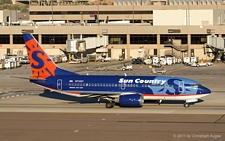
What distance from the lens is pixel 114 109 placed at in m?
65.2

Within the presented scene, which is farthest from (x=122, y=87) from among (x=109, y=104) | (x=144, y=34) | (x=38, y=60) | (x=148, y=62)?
(x=144, y=34)

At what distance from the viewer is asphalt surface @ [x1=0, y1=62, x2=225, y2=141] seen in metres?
49.2

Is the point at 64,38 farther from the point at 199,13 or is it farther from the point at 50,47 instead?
the point at 199,13

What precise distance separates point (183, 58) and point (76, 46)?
29.9 metres

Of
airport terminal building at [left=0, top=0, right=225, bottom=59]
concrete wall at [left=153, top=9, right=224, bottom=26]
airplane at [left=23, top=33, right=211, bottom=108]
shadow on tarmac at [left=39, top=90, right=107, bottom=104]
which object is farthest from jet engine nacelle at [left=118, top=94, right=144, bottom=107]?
concrete wall at [left=153, top=9, right=224, bottom=26]

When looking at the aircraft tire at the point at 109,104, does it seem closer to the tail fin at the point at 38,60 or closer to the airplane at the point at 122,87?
the airplane at the point at 122,87

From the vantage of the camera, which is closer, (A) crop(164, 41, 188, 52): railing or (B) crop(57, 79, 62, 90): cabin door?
(B) crop(57, 79, 62, 90): cabin door

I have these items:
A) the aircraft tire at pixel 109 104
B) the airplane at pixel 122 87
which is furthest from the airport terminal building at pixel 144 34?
the aircraft tire at pixel 109 104

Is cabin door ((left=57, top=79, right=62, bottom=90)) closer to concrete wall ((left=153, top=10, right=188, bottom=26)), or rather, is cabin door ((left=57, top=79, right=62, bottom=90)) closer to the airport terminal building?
the airport terminal building

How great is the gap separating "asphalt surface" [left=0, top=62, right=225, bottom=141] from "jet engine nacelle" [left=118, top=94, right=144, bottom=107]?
662mm

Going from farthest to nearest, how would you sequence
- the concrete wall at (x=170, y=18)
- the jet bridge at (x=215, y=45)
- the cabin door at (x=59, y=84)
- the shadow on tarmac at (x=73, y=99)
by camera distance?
the concrete wall at (x=170, y=18) < the jet bridge at (x=215, y=45) < the shadow on tarmac at (x=73, y=99) < the cabin door at (x=59, y=84)
